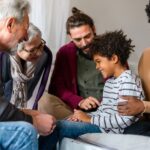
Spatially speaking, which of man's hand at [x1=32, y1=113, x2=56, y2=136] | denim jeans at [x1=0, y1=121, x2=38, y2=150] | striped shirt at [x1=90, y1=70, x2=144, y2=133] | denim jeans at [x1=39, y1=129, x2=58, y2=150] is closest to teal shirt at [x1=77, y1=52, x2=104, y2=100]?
striped shirt at [x1=90, y1=70, x2=144, y2=133]

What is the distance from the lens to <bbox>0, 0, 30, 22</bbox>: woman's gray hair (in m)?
1.26

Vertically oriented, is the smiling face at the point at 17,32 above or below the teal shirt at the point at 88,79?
above

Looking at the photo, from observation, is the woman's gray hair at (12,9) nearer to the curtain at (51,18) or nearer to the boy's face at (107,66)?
the boy's face at (107,66)

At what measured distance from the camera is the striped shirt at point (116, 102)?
1.46m

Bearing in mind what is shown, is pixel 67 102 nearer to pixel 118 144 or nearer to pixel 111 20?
pixel 118 144

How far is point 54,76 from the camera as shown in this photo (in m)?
1.90

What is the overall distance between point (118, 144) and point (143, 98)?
0.30 m

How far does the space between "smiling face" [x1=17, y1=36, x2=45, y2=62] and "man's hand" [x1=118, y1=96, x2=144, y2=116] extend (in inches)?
22.4

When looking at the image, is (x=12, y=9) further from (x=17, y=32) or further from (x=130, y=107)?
(x=130, y=107)

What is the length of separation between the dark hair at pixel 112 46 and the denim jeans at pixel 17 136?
0.62 meters

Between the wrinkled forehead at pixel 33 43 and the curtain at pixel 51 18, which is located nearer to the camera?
the wrinkled forehead at pixel 33 43

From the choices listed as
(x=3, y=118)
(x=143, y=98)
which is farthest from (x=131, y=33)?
(x=3, y=118)

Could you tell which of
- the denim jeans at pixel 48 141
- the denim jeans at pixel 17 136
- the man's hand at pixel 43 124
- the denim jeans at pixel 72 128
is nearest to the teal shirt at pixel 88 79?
the denim jeans at pixel 72 128

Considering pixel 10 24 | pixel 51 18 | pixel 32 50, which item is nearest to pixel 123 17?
pixel 51 18
